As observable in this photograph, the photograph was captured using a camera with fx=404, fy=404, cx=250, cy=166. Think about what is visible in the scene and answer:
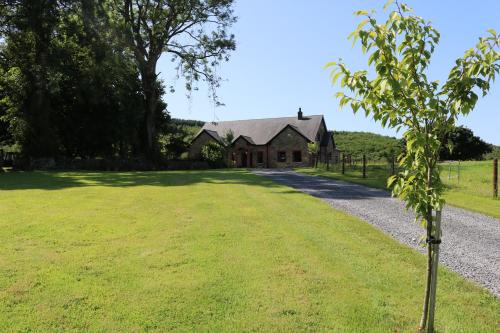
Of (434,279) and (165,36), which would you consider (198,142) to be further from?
(434,279)

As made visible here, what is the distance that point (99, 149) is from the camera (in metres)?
41.9

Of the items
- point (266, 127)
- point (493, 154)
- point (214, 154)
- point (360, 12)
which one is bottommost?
point (214, 154)

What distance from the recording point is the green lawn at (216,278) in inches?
180

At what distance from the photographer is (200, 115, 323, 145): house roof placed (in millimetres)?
56281

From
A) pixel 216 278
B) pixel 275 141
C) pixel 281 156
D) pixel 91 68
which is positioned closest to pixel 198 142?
pixel 275 141

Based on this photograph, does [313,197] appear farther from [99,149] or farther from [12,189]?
[99,149]

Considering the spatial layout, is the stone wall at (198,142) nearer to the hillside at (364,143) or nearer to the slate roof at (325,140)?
the slate roof at (325,140)

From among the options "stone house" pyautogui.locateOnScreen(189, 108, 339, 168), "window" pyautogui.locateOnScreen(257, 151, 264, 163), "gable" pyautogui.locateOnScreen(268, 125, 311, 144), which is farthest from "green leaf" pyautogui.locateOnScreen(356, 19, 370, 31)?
"window" pyautogui.locateOnScreen(257, 151, 264, 163)

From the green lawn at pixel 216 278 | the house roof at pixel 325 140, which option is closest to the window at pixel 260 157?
the house roof at pixel 325 140

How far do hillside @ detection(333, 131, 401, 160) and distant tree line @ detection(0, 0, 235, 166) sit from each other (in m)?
38.5

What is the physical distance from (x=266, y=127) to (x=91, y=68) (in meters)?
30.8

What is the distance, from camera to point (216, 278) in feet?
19.1

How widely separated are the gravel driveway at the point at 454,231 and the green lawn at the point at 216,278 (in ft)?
1.61

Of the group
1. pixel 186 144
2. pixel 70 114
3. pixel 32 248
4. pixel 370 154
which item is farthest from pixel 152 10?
pixel 370 154
